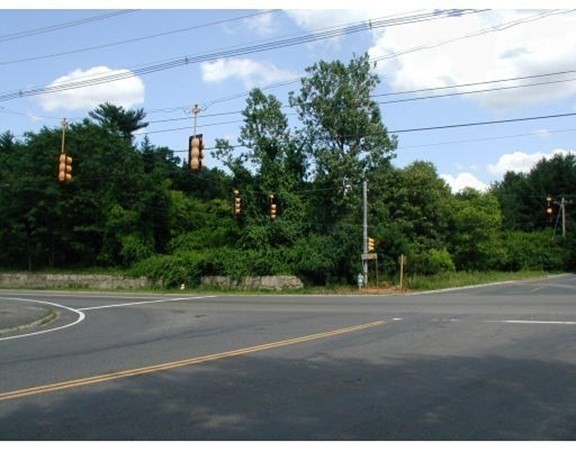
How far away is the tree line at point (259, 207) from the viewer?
4403cm

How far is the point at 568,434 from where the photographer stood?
583 centimetres

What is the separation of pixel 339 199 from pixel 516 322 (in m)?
30.2

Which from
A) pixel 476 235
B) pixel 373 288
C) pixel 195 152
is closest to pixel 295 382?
pixel 195 152

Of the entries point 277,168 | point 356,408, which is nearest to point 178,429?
point 356,408

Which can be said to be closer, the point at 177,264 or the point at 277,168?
the point at 177,264

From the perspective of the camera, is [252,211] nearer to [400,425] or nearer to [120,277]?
[120,277]

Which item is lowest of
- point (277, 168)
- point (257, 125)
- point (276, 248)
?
point (276, 248)

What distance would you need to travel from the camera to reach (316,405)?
23.0 feet

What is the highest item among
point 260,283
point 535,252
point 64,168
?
point 64,168

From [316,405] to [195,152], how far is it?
1157 centimetres

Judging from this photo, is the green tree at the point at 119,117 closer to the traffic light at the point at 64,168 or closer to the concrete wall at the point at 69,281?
the concrete wall at the point at 69,281

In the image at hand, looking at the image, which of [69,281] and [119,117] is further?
[119,117]

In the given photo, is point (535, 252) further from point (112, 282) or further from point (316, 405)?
point (316, 405)

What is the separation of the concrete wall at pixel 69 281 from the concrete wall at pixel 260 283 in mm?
5794
